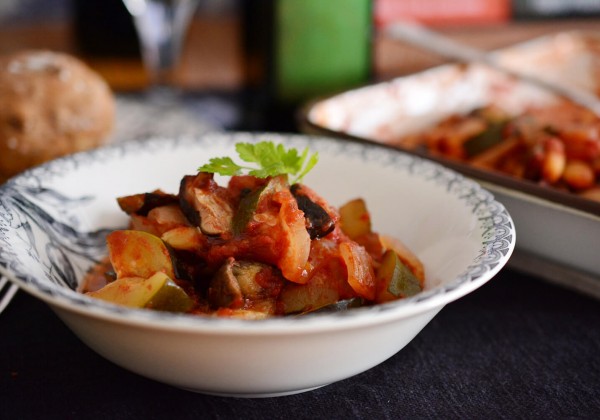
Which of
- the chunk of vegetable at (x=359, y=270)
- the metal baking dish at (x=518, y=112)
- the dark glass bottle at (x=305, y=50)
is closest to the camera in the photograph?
the chunk of vegetable at (x=359, y=270)

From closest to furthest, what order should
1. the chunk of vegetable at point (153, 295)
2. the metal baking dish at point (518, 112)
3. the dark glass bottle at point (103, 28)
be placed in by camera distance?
the chunk of vegetable at point (153, 295) → the metal baking dish at point (518, 112) → the dark glass bottle at point (103, 28)

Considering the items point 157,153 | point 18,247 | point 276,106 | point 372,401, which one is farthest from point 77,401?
point 276,106

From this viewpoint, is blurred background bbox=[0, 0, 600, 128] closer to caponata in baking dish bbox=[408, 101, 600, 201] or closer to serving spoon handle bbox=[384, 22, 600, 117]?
serving spoon handle bbox=[384, 22, 600, 117]

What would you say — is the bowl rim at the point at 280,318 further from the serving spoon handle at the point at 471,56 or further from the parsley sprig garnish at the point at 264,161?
the serving spoon handle at the point at 471,56

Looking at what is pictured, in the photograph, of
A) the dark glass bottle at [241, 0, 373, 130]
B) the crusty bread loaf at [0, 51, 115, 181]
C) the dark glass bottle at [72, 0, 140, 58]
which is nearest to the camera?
the crusty bread loaf at [0, 51, 115, 181]

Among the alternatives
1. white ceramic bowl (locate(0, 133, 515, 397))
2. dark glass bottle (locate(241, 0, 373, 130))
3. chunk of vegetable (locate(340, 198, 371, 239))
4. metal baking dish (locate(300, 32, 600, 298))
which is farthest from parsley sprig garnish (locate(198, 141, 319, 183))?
dark glass bottle (locate(241, 0, 373, 130))

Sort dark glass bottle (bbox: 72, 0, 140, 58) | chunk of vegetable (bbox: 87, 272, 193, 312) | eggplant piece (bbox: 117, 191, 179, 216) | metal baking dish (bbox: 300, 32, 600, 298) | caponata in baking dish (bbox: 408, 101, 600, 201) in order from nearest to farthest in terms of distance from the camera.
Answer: chunk of vegetable (bbox: 87, 272, 193, 312) < eggplant piece (bbox: 117, 191, 179, 216) < metal baking dish (bbox: 300, 32, 600, 298) < caponata in baking dish (bbox: 408, 101, 600, 201) < dark glass bottle (bbox: 72, 0, 140, 58)

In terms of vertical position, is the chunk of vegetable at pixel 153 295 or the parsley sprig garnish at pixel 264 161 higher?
the parsley sprig garnish at pixel 264 161

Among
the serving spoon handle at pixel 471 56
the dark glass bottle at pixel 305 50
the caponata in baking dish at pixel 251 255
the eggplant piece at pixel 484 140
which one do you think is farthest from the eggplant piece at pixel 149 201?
the serving spoon handle at pixel 471 56
